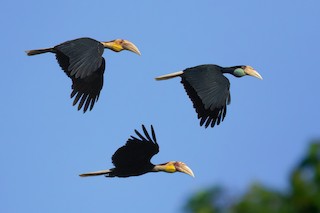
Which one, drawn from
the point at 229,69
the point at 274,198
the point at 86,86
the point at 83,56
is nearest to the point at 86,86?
the point at 86,86

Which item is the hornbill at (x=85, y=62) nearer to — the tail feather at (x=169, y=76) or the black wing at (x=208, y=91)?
the tail feather at (x=169, y=76)

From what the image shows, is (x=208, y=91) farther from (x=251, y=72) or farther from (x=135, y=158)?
(x=251, y=72)

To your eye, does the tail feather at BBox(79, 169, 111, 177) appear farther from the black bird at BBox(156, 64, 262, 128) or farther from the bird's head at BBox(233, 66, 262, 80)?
the bird's head at BBox(233, 66, 262, 80)

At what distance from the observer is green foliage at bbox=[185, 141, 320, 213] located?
2.14 metres

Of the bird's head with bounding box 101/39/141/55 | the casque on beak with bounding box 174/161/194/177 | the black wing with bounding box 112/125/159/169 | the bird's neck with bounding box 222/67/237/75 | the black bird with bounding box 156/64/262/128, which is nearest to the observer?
the black wing with bounding box 112/125/159/169

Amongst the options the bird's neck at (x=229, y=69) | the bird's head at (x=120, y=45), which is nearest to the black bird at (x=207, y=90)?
the bird's neck at (x=229, y=69)

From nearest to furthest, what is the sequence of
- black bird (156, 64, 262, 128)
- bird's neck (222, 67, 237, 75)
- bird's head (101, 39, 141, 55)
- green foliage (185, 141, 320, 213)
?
green foliage (185, 141, 320, 213)
black bird (156, 64, 262, 128)
bird's neck (222, 67, 237, 75)
bird's head (101, 39, 141, 55)

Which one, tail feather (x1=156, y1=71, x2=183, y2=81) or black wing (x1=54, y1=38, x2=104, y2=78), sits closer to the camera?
black wing (x1=54, y1=38, x2=104, y2=78)

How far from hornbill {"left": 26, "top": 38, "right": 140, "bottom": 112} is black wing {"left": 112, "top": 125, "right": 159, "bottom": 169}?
1321 millimetres

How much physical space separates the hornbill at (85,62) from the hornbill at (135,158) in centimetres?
130

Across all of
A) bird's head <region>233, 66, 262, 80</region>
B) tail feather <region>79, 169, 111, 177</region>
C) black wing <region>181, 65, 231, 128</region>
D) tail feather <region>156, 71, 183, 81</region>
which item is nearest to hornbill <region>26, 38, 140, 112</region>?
tail feather <region>156, 71, 183, 81</region>

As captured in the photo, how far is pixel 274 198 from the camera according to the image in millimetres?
2160

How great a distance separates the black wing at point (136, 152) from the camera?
1091 centimetres

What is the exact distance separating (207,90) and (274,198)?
9.68 m
